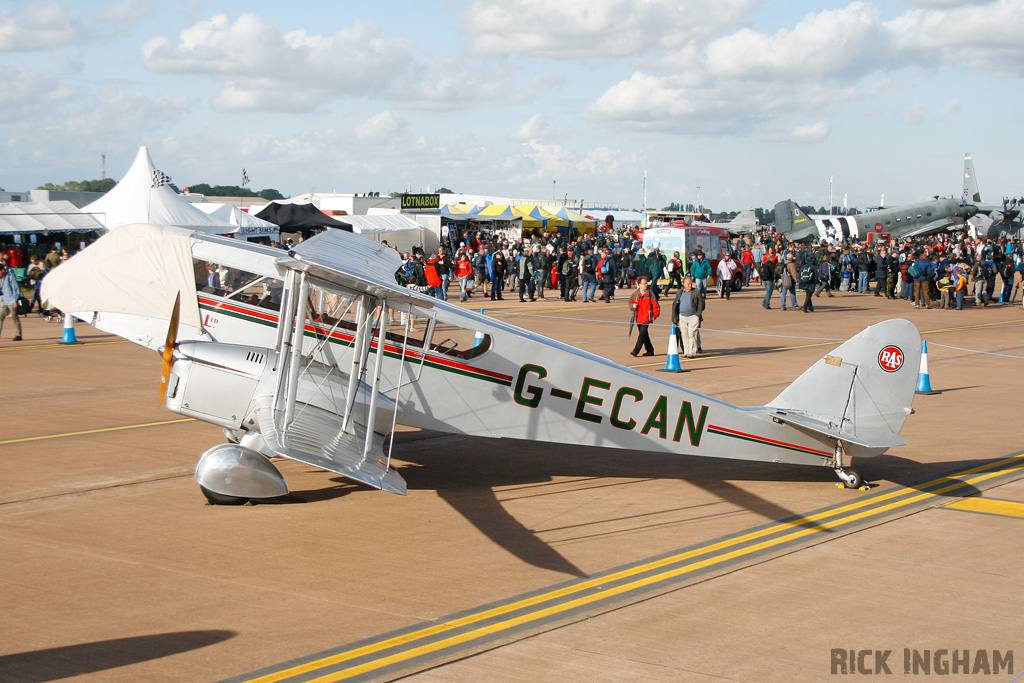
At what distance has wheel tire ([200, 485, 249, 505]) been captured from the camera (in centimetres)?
873

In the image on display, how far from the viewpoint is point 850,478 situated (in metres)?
9.87

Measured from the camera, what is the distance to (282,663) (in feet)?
18.0

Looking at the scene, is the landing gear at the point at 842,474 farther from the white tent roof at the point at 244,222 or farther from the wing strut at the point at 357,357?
the white tent roof at the point at 244,222

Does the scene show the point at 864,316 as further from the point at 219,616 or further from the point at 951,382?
the point at 219,616

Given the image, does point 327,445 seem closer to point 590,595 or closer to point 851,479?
point 590,595

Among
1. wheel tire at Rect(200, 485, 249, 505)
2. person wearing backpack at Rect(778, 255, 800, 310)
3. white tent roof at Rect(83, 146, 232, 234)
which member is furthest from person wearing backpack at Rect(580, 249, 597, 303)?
wheel tire at Rect(200, 485, 249, 505)

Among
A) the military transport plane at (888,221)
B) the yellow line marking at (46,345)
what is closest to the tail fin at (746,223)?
the military transport plane at (888,221)

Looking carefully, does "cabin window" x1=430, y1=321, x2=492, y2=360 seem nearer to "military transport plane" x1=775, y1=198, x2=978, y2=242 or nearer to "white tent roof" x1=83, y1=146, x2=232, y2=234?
"white tent roof" x1=83, y1=146, x2=232, y2=234

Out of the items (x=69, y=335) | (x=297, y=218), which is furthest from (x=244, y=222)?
(x=69, y=335)

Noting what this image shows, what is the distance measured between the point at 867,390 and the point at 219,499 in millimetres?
6765

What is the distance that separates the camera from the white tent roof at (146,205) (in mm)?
30266

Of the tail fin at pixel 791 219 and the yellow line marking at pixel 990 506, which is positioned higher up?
the tail fin at pixel 791 219

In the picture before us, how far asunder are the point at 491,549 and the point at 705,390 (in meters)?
9.07

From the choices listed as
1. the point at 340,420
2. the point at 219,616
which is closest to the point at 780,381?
the point at 340,420
